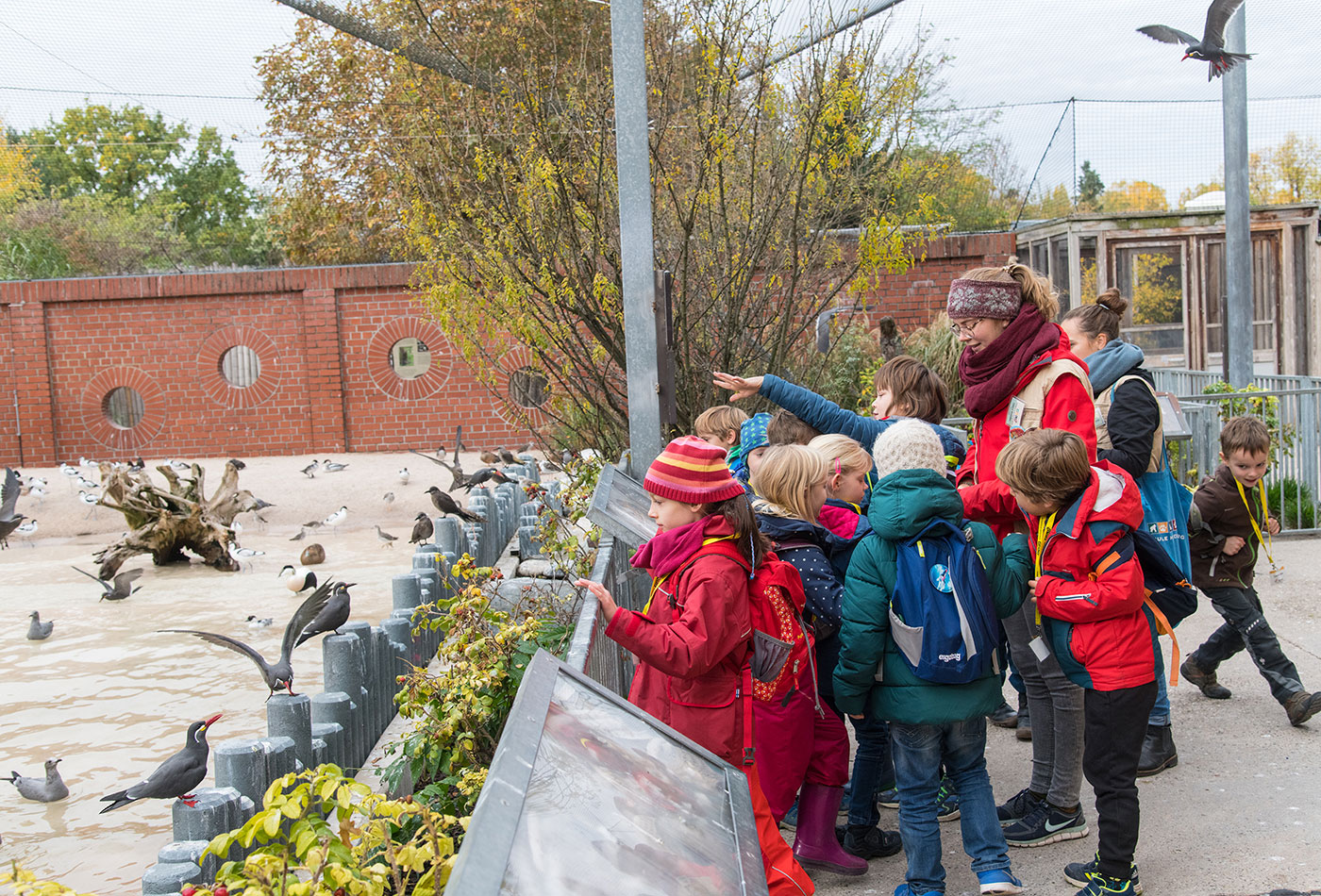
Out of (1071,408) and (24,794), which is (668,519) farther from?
(24,794)

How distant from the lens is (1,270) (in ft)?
90.3

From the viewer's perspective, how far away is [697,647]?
2.73 m

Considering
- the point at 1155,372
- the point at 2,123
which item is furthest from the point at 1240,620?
the point at 2,123

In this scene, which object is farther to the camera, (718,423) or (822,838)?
(718,423)

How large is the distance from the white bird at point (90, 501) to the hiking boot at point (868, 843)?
10.1 m

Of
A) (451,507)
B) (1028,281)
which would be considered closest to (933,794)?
(1028,281)

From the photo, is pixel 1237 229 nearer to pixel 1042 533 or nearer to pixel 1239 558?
pixel 1239 558

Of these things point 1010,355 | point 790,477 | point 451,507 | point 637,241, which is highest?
point 637,241

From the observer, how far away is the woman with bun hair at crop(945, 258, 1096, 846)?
3609 millimetres

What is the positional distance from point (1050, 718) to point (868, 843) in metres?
0.78

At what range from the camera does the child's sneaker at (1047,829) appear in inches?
143

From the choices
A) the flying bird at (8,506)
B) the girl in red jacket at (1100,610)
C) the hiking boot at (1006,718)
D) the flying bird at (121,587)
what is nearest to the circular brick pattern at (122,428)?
the flying bird at (8,506)

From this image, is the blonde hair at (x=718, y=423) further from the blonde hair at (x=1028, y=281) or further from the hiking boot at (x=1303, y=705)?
the hiking boot at (x=1303, y=705)

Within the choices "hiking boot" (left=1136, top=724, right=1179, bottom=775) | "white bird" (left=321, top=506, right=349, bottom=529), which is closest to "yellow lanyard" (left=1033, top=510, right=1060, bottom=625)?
"hiking boot" (left=1136, top=724, right=1179, bottom=775)
